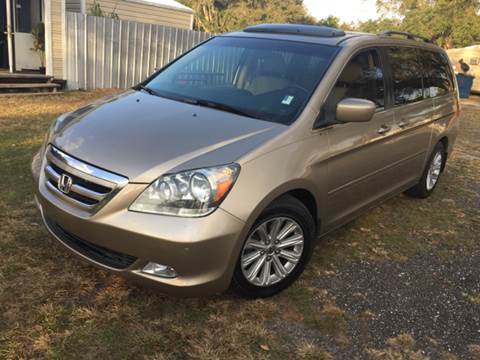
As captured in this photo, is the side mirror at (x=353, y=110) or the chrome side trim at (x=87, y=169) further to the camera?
the side mirror at (x=353, y=110)

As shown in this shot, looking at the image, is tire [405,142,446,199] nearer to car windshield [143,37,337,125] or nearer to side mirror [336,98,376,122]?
side mirror [336,98,376,122]

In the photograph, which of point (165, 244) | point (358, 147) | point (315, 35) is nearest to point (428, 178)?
point (358, 147)

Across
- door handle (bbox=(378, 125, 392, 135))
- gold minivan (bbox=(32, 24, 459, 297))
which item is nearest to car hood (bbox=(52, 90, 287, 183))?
gold minivan (bbox=(32, 24, 459, 297))

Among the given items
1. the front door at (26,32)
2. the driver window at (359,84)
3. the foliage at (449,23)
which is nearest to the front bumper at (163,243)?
the driver window at (359,84)

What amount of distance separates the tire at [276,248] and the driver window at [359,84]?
0.73 meters

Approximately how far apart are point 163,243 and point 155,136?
780 millimetres

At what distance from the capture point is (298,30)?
4.16 meters

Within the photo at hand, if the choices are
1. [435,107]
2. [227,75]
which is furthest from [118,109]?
[435,107]

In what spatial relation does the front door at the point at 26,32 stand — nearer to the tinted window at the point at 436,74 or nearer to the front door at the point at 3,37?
the front door at the point at 3,37

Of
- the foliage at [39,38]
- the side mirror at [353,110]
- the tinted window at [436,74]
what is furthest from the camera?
the foliage at [39,38]

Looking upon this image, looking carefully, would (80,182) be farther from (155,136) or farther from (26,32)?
(26,32)

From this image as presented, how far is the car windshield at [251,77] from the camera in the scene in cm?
346

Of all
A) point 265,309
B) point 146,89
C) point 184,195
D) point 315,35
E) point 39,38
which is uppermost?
point 315,35

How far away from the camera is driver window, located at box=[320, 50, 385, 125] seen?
11.4 feet
